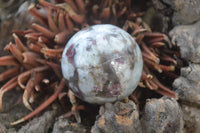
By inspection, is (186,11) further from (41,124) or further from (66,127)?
(41,124)

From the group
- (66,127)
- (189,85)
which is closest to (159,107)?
(189,85)

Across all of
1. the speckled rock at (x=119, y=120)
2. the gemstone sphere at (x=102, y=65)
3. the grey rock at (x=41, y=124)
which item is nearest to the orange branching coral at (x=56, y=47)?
the grey rock at (x=41, y=124)

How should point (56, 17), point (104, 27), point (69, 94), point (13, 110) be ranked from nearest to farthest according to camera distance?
point (104, 27) → point (69, 94) → point (13, 110) → point (56, 17)

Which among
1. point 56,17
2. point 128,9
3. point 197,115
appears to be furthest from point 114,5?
point 197,115

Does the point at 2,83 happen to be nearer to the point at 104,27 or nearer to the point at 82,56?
the point at 82,56

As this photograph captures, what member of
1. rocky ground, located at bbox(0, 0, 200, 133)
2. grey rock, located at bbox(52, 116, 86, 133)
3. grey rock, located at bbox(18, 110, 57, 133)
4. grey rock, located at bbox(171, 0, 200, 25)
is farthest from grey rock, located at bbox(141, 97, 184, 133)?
grey rock, located at bbox(171, 0, 200, 25)
